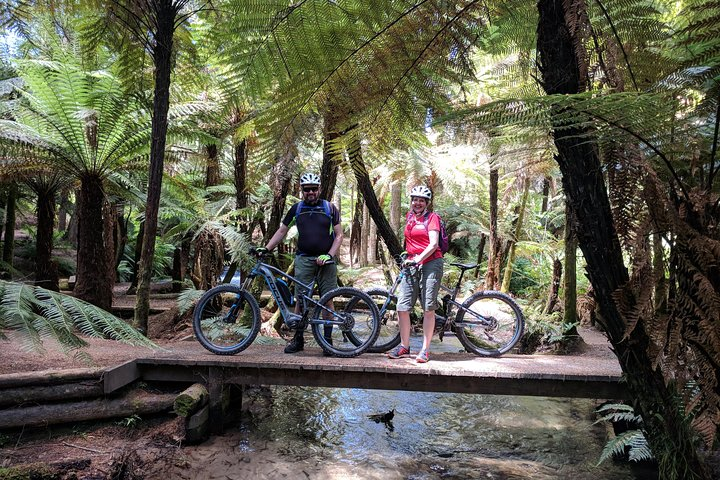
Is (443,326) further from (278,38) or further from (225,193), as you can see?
(225,193)

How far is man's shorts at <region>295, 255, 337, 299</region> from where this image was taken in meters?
5.08

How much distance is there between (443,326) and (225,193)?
694 centimetres

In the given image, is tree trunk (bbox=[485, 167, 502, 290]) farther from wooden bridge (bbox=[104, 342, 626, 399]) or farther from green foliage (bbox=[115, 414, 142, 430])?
green foliage (bbox=[115, 414, 142, 430])

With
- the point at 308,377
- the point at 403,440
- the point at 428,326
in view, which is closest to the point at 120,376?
the point at 308,377

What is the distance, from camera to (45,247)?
27.8ft

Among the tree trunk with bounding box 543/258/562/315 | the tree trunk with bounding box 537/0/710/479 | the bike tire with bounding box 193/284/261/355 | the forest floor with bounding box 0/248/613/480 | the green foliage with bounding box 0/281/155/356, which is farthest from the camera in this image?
the tree trunk with bounding box 543/258/562/315

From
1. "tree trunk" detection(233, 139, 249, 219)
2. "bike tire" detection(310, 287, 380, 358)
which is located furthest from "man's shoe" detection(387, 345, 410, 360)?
"tree trunk" detection(233, 139, 249, 219)

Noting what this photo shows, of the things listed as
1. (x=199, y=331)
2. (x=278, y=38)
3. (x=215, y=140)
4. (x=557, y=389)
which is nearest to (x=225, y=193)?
(x=215, y=140)

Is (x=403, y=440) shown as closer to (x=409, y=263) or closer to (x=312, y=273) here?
(x=409, y=263)

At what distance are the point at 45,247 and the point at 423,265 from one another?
22.9 feet

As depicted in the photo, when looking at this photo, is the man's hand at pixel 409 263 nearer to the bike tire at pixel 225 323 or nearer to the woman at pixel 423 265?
the woman at pixel 423 265

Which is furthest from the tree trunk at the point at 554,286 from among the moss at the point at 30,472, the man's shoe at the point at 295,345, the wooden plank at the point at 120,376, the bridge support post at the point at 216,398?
the moss at the point at 30,472

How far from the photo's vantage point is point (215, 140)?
22.6 feet

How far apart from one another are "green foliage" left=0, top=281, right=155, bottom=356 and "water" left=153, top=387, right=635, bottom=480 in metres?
1.76
